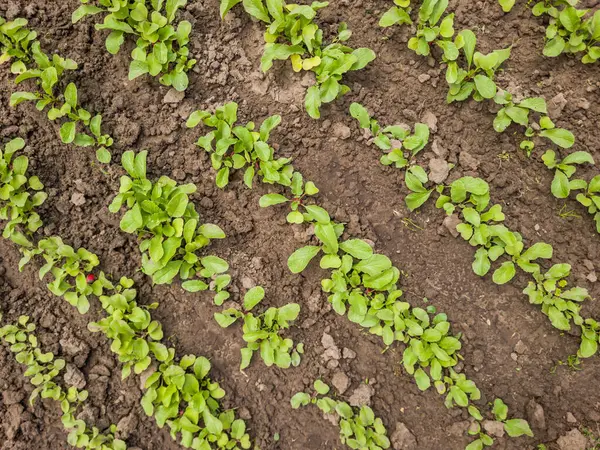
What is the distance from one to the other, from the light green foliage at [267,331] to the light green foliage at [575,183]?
5.04 ft

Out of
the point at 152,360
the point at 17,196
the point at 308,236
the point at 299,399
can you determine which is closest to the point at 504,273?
the point at 308,236

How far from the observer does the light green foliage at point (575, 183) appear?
2457 mm

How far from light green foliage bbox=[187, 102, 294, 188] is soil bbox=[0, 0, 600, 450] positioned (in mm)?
120

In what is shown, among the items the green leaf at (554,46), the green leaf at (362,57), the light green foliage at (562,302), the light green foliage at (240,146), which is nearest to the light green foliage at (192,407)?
the light green foliage at (240,146)

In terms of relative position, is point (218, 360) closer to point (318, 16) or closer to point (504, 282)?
point (504, 282)

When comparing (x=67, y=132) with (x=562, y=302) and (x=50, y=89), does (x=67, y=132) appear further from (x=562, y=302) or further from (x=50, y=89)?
(x=562, y=302)

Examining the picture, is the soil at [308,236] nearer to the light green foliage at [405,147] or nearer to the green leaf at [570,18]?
the light green foliage at [405,147]

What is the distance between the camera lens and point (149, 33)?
2.56m

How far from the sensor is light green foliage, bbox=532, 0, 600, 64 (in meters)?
2.49

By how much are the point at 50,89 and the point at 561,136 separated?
9.12ft

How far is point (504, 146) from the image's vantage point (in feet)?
8.57

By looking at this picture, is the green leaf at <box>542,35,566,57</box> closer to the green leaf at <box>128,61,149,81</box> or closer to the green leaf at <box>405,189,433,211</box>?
the green leaf at <box>405,189,433,211</box>

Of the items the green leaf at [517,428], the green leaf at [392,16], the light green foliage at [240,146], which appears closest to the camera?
the green leaf at [517,428]

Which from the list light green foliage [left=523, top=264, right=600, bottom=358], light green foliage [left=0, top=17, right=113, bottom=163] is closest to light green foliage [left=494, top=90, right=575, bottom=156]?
light green foliage [left=523, top=264, right=600, bottom=358]
